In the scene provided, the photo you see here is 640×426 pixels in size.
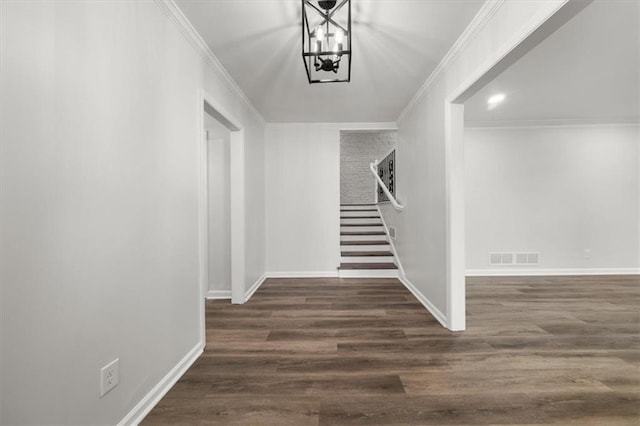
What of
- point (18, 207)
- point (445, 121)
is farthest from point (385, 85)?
point (18, 207)

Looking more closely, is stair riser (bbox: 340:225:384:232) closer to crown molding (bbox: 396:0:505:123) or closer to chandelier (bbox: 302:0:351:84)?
crown molding (bbox: 396:0:505:123)

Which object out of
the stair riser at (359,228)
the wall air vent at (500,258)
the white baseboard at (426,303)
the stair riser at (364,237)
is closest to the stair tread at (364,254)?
the stair riser at (364,237)

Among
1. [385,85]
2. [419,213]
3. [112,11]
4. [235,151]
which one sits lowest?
[419,213]

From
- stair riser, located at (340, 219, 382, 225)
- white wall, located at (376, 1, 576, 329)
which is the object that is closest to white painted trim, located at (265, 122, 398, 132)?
white wall, located at (376, 1, 576, 329)

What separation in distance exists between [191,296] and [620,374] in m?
2.96

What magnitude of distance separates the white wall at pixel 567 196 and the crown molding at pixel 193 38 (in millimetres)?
4075

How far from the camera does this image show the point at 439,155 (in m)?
2.86

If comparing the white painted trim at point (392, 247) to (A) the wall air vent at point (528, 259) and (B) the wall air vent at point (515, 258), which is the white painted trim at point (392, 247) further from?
(A) the wall air vent at point (528, 259)

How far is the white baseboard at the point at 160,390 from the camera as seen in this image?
4.89 ft

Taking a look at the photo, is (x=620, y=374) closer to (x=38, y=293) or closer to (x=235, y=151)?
(x=38, y=293)

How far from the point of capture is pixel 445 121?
269cm

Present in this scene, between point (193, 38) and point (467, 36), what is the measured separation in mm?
2015

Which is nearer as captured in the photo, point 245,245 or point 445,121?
point 445,121

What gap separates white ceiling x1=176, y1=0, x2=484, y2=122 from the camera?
190 centimetres
